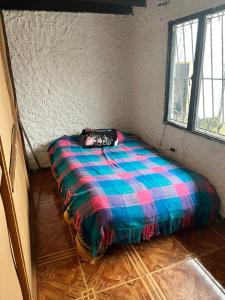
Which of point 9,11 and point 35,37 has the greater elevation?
point 9,11

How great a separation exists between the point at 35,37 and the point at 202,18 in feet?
6.28

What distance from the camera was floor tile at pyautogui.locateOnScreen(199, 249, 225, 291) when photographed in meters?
1.60

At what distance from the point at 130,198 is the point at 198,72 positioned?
1.32m

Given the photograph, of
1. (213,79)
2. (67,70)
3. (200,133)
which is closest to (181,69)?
(213,79)

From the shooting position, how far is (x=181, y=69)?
2.50 meters

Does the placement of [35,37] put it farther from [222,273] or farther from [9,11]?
[222,273]

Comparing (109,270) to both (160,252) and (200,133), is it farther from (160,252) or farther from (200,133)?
(200,133)

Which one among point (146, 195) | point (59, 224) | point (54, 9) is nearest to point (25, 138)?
point (59, 224)

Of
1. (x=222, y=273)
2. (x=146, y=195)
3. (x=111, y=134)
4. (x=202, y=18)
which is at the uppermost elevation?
(x=202, y=18)

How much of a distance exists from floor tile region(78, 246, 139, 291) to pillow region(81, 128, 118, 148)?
1470 mm

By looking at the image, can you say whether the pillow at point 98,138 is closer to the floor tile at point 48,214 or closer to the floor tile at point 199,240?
the floor tile at point 48,214

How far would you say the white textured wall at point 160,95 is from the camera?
2123 mm

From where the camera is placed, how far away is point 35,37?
2855 mm

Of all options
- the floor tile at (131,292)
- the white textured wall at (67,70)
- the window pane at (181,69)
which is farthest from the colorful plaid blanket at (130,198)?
the white textured wall at (67,70)
